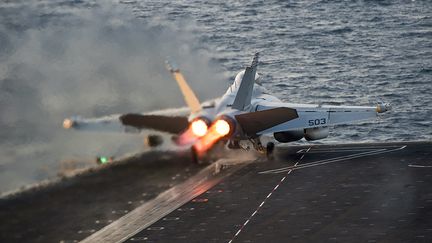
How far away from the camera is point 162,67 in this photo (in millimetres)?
119062

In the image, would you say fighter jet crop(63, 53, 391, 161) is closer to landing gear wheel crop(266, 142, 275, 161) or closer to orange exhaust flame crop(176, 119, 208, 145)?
orange exhaust flame crop(176, 119, 208, 145)

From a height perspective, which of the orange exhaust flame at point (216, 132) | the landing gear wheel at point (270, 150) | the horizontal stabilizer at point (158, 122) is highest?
the horizontal stabilizer at point (158, 122)

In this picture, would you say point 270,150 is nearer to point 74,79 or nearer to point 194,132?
point 194,132

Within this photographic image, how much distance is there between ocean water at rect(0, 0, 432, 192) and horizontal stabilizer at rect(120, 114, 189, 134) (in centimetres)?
846

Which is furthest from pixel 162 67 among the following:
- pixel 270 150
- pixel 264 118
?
pixel 264 118

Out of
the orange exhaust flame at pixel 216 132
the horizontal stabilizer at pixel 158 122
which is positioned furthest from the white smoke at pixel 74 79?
the orange exhaust flame at pixel 216 132

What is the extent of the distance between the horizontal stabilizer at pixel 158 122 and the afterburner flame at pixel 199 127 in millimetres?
3203

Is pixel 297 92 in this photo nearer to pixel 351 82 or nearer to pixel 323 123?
pixel 351 82

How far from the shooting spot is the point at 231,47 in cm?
17112

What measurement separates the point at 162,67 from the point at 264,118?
1410 inches

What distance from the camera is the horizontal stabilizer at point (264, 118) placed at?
84.6m

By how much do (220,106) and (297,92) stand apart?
179 ft

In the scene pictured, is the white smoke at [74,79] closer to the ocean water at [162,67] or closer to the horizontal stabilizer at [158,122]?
the ocean water at [162,67]

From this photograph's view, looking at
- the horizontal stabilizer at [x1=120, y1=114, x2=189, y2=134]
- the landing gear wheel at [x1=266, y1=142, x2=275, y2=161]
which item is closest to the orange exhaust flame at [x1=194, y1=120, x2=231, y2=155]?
the horizontal stabilizer at [x1=120, y1=114, x2=189, y2=134]
